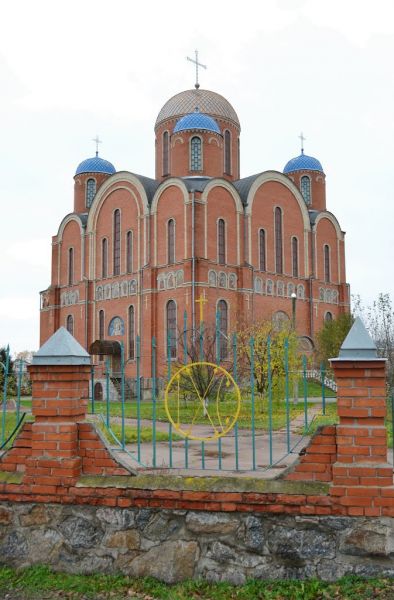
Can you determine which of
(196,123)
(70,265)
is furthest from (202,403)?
(70,265)

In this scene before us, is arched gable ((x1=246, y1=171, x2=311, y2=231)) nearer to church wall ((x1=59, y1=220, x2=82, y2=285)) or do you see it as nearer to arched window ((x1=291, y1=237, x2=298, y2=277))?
arched window ((x1=291, y1=237, x2=298, y2=277))

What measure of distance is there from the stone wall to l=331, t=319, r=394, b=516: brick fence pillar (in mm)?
153

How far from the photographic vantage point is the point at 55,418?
480 centimetres

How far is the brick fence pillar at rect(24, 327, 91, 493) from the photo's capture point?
476 cm

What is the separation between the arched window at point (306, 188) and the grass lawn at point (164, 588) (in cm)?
3314

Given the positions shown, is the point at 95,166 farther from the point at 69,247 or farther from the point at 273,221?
the point at 273,221

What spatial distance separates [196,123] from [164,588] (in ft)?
93.5

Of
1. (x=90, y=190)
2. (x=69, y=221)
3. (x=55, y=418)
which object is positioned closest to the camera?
(x=55, y=418)

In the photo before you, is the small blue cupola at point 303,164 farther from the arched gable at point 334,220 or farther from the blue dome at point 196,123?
the blue dome at point 196,123

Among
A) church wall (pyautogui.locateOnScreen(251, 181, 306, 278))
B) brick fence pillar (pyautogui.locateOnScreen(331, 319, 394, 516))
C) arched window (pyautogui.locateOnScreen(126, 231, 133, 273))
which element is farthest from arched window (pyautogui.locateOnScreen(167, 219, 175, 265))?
brick fence pillar (pyautogui.locateOnScreen(331, 319, 394, 516))

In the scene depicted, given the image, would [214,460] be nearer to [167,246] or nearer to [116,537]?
[116,537]

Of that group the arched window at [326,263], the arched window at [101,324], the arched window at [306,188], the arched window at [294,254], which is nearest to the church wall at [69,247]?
the arched window at [101,324]

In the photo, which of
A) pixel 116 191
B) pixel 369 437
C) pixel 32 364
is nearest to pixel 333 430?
pixel 369 437

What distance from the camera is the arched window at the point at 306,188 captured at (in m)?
35.9
